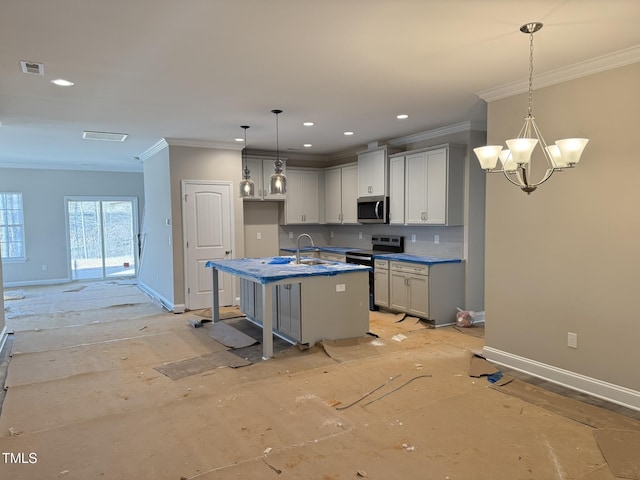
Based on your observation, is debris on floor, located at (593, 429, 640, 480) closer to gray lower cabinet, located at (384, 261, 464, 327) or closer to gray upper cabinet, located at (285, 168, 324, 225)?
gray lower cabinet, located at (384, 261, 464, 327)

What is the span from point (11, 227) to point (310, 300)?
25.9ft

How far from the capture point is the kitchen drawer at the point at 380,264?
6133 mm

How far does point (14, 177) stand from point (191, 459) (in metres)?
9.00

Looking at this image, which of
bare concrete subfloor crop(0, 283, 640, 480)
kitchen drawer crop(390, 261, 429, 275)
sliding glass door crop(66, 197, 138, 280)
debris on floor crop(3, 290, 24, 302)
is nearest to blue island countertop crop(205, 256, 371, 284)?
bare concrete subfloor crop(0, 283, 640, 480)

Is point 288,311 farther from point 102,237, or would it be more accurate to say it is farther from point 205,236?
point 102,237

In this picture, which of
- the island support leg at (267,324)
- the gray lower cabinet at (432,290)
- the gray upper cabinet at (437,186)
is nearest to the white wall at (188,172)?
the island support leg at (267,324)

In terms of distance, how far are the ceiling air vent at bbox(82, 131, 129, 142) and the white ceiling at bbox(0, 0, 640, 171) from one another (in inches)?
21.6

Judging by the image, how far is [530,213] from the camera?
3.78m

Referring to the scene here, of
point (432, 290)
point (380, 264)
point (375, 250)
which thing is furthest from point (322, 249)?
point (432, 290)

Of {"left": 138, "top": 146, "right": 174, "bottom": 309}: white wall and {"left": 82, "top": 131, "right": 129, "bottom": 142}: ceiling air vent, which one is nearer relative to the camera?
{"left": 82, "top": 131, "right": 129, "bottom": 142}: ceiling air vent

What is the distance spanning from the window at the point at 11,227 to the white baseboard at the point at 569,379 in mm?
9508

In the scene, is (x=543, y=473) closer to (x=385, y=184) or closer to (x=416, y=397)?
(x=416, y=397)

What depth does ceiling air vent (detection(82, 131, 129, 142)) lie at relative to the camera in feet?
19.3

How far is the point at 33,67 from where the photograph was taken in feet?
10.7
